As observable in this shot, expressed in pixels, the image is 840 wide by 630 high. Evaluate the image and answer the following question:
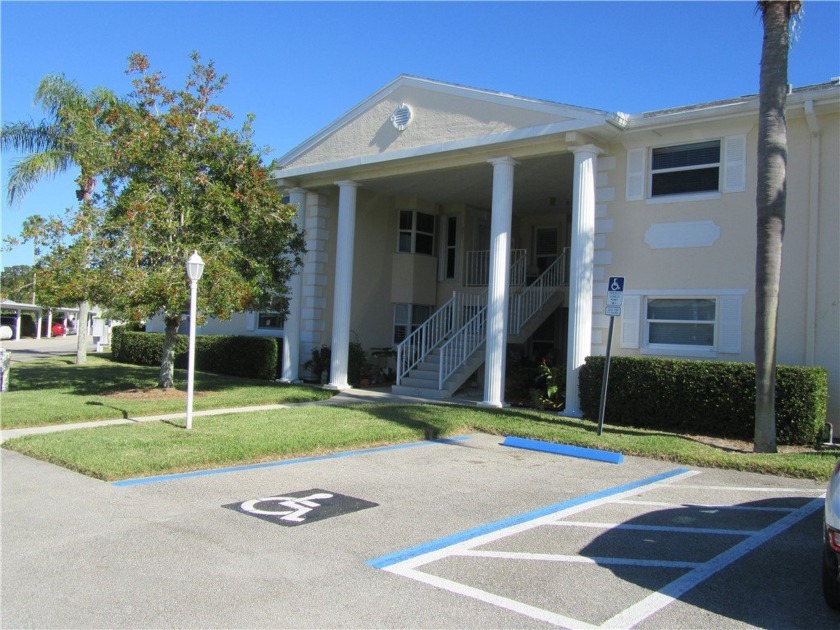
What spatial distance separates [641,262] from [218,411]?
8285mm

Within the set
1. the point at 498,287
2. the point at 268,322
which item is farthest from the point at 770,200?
the point at 268,322

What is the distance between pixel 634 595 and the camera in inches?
185

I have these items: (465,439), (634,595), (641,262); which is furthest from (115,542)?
(641,262)

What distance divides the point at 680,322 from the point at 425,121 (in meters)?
6.77

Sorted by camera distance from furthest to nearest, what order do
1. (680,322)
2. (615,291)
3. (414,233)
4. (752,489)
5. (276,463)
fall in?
(414,233) → (680,322) → (615,291) → (276,463) → (752,489)

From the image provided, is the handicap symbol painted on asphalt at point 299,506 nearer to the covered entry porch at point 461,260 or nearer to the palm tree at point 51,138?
the covered entry porch at point 461,260

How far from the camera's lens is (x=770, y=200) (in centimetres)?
977

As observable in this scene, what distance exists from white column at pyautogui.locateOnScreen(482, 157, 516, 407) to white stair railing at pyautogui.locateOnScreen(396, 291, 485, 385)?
3.16 meters

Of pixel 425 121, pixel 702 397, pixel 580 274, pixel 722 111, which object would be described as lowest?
pixel 702 397

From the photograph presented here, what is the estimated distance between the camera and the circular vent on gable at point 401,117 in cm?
1555

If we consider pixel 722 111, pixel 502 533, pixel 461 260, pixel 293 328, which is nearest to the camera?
pixel 502 533

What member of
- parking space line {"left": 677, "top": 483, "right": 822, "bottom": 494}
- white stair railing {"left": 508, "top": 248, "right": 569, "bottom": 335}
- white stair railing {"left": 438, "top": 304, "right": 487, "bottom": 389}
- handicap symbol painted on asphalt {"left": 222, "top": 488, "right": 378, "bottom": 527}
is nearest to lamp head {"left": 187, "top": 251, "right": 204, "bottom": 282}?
handicap symbol painted on asphalt {"left": 222, "top": 488, "right": 378, "bottom": 527}

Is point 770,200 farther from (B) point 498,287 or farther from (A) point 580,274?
(B) point 498,287

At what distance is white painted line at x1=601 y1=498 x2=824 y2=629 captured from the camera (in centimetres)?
433
